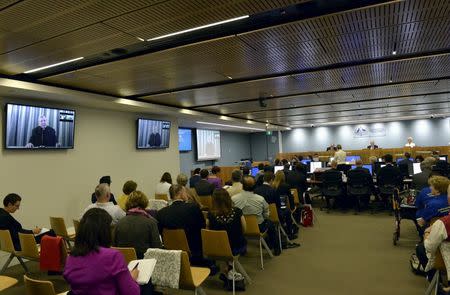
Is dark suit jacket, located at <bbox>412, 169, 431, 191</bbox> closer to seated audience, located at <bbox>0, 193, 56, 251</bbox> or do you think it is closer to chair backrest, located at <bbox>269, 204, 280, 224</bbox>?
chair backrest, located at <bbox>269, 204, 280, 224</bbox>

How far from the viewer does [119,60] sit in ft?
14.8

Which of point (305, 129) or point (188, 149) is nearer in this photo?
point (188, 149)

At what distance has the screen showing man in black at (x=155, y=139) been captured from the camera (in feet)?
28.2

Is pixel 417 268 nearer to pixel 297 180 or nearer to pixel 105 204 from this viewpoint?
pixel 297 180

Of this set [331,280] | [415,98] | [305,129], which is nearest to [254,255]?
[331,280]

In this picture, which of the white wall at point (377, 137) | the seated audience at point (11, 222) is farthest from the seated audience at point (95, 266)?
the white wall at point (377, 137)

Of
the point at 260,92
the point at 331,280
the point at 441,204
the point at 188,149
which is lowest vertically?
the point at 331,280

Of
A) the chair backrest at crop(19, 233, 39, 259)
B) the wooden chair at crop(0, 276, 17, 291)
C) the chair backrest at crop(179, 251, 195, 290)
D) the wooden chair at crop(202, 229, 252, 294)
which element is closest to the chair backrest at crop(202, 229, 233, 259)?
the wooden chair at crop(202, 229, 252, 294)

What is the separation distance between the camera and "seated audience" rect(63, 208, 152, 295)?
1841mm

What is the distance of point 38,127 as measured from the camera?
578cm

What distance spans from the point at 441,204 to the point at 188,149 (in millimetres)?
10890

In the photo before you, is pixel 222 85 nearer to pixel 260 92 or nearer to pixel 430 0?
pixel 260 92

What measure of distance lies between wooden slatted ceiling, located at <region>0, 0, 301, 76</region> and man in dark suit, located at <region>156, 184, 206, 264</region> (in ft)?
6.04

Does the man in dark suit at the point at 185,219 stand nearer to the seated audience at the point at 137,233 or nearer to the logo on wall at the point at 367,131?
the seated audience at the point at 137,233
